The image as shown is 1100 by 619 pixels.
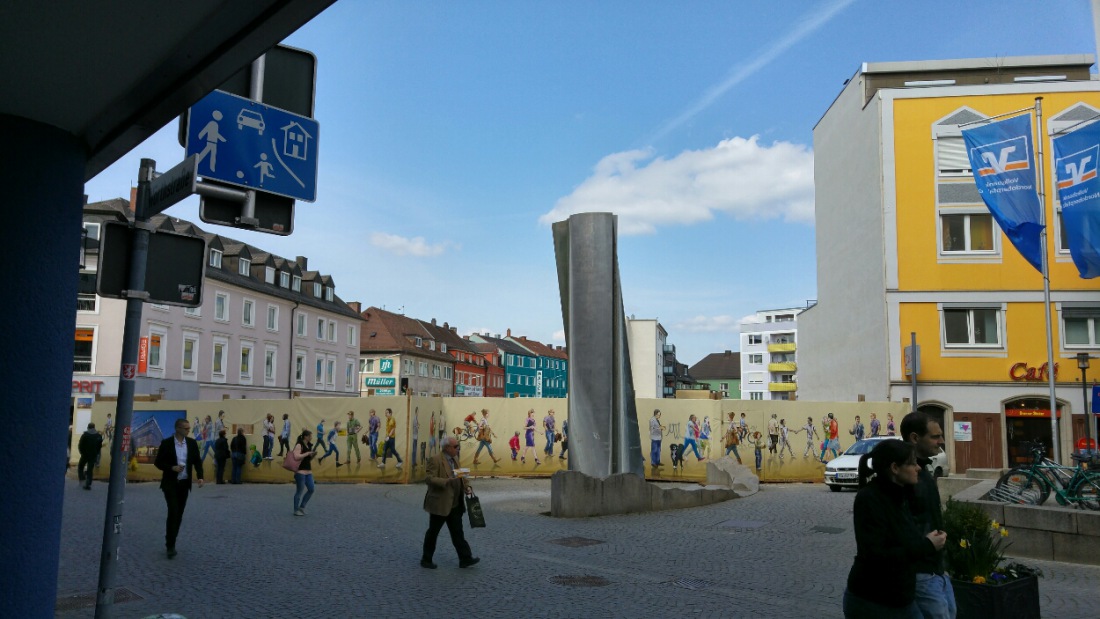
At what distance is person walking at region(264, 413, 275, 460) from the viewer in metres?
25.0

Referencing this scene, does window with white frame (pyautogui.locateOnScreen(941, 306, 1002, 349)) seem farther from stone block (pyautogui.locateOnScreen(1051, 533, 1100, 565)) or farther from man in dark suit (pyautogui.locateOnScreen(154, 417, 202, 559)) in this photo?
man in dark suit (pyautogui.locateOnScreen(154, 417, 202, 559))

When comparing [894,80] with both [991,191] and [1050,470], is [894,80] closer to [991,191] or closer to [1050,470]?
[991,191]

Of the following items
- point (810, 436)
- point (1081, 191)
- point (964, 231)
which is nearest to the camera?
point (1081, 191)

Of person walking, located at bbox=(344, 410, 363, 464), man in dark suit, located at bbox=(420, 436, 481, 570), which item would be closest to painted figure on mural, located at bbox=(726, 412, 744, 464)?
person walking, located at bbox=(344, 410, 363, 464)

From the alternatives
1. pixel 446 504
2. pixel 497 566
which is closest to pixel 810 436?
pixel 497 566

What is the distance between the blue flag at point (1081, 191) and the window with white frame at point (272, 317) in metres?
52.3

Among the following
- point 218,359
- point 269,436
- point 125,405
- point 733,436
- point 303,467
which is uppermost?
point 218,359

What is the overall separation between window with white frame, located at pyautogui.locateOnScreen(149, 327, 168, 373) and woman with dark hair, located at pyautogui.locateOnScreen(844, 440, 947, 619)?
48882 millimetres

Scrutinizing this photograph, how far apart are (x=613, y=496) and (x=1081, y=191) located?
46.6 feet

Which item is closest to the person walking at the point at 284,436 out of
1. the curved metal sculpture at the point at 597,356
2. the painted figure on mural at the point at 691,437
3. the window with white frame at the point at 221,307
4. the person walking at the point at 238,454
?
the person walking at the point at 238,454

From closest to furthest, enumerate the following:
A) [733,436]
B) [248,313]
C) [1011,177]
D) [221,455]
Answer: [1011,177] < [221,455] < [733,436] < [248,313]

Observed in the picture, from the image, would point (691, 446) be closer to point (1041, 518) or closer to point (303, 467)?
point (303, 467)

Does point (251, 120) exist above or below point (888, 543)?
above

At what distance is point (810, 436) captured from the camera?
25.8m
